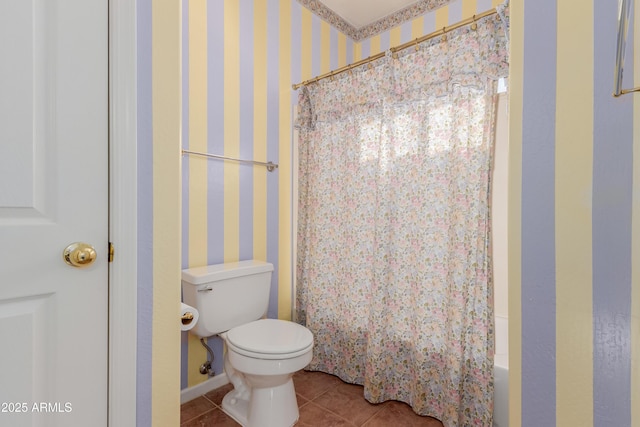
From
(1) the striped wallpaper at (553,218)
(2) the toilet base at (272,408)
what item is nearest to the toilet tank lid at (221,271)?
(2) the toilet base at (272,408)

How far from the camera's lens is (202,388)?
6.17 ft

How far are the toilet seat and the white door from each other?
0.66m

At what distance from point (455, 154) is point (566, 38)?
0.78 m

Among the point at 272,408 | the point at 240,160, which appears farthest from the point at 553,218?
the point at 240,160

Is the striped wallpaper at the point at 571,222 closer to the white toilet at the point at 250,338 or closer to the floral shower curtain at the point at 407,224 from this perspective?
the floral shower curtain at the point at 407,224

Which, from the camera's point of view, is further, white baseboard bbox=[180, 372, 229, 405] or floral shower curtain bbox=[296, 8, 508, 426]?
white baseboard bbox=[180, 372, 229, 405]

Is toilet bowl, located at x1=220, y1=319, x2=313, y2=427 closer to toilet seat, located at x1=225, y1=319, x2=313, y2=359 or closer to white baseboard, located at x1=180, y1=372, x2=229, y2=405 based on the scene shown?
toilet seat, located at x1=225, y1=319, x2=313, y2=359

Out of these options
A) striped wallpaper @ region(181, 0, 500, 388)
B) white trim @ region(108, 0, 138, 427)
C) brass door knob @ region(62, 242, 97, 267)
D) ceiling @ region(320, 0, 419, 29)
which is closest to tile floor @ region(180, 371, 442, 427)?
striped wallpaper @ region(181, 0, 500, 388)

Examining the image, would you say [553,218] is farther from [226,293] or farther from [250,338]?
[226,293]

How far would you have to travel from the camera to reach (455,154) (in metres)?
1.60

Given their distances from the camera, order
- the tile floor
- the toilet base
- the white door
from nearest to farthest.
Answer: the white door, the toilet base, the tile floor

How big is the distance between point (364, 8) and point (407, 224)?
1891 mm

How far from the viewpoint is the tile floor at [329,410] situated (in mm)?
1624

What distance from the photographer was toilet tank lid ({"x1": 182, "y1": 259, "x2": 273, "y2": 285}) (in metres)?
1.63
